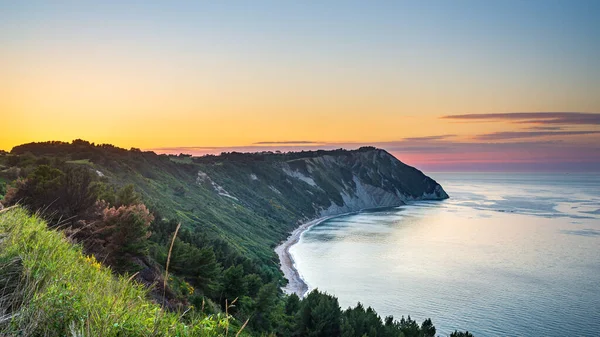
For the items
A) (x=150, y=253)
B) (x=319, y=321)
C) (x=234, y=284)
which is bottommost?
(x=319, y=321)

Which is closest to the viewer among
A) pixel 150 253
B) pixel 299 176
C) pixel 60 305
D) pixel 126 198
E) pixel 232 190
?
pixel 60 305

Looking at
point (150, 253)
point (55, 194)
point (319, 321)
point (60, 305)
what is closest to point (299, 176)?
point (319, 321)

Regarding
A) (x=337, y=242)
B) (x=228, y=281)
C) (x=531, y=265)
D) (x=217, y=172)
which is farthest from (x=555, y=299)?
(x=217, y=172)

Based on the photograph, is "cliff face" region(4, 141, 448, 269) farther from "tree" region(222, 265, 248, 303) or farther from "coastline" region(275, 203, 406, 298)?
"tree" region(222, 265, 248, 303)

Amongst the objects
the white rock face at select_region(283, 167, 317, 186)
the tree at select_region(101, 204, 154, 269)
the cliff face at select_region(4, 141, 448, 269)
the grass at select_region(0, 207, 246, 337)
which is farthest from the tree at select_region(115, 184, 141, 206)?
the white rock face at select_region(283, 167, 317, 186)

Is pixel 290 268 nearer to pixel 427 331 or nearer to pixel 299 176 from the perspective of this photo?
pixel 427 331

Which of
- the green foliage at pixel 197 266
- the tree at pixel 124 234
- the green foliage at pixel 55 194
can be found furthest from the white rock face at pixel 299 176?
the tree at pixel 124 234

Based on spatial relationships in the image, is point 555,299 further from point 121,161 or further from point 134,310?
point 121,161
